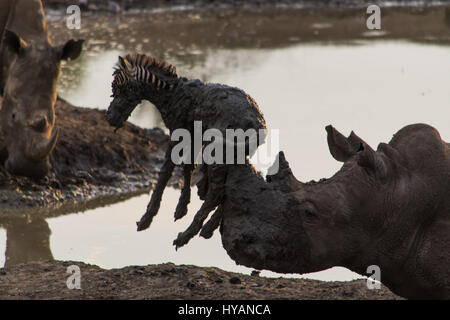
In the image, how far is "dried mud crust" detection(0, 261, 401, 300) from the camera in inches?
243

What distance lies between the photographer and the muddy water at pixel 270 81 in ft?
28.5

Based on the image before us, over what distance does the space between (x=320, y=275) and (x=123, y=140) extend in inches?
186

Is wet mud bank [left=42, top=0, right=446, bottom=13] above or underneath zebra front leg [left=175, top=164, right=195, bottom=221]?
above

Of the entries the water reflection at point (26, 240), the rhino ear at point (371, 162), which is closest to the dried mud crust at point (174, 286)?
the water reflection at point (26, 240)

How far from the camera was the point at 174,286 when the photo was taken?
636 centimetres

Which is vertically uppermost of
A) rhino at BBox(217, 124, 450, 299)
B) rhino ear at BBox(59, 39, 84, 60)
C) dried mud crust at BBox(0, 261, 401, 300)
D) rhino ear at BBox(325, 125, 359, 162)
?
rhino ear at BBox(59, 39, 84, 60)

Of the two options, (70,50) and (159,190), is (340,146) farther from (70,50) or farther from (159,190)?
(70,50)

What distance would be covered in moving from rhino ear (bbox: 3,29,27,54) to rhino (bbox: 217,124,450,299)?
4962 mm

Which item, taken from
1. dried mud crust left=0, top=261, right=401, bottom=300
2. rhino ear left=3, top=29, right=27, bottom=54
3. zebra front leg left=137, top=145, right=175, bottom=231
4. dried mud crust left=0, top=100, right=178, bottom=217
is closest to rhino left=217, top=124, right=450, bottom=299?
zebra front leg left=137, top=145, right=175, bottom=231

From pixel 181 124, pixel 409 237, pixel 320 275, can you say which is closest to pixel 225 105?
pixel 181 124

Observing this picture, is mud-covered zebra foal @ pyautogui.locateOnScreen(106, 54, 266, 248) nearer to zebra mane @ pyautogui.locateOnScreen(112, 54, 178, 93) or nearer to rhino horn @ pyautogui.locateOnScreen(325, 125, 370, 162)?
zebra mane @ pyautogui.locateOnScreen(112, 54, 178, 93)

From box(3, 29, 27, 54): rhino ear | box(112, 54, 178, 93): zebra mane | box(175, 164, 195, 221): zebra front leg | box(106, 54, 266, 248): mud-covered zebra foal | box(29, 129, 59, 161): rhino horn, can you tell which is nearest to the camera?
box(106, 54, 266, 248): mud-covered zebra foal

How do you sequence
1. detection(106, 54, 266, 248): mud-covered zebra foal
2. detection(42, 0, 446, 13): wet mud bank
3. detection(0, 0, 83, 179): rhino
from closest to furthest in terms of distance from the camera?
detection(106, 54, 266, 248): mud-covered zebra foal
detection(0, 0, 83, 179): rhino
detection(42, 0, 446, 13): wet mud bank

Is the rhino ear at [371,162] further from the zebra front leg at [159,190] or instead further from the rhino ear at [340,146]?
the zebra front leg at [159,190]
